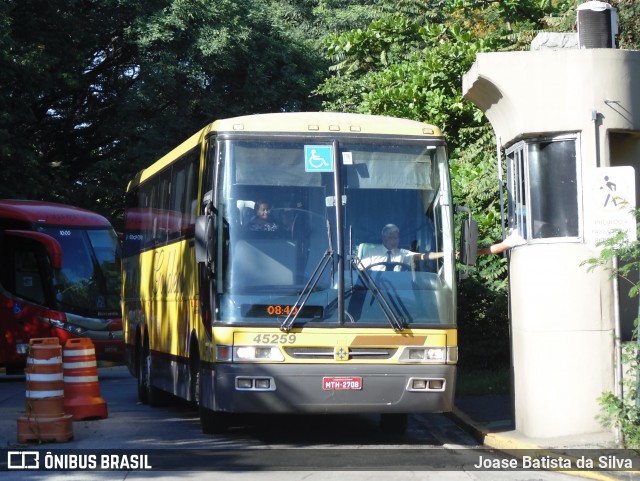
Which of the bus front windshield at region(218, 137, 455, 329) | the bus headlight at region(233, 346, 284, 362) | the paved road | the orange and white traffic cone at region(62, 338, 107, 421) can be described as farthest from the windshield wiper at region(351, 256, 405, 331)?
the orange and white traffic cone at region(62, 338, 107, 421)

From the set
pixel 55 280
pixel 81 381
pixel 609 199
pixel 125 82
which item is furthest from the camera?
pixel 125 82

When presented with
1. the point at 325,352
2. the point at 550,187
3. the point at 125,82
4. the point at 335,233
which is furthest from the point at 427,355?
the point at 125,82

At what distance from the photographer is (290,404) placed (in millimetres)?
12023

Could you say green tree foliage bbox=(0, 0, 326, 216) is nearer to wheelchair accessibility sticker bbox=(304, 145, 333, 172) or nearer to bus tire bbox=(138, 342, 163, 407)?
bus tire bbox=(138, 342, 163, 407)

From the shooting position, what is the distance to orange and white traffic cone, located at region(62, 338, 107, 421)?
14570 millimetres

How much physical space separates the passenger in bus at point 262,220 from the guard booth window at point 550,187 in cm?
282

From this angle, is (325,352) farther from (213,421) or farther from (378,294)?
(213,421)

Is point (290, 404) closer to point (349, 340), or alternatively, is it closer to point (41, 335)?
point (349, 340)

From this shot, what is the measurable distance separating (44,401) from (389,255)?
4063mm

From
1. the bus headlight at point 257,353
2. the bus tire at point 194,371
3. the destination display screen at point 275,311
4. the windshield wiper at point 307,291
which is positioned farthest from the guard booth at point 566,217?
the bus tire at point 194,371

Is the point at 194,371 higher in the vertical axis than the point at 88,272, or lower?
lower

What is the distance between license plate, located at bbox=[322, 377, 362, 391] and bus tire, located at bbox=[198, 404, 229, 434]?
72.5 inches

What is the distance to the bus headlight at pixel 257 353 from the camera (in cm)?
1205

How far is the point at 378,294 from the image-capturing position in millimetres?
12281
